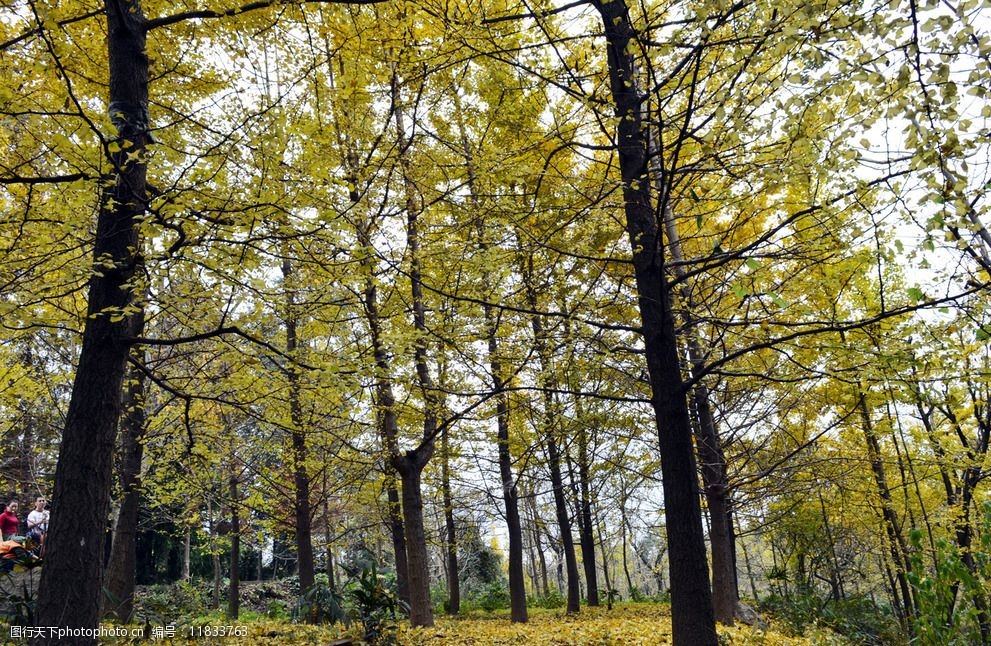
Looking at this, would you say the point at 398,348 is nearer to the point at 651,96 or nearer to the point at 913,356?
the point at 651,96

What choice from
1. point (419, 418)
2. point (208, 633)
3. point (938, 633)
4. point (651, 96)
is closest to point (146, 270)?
point (651, 96)

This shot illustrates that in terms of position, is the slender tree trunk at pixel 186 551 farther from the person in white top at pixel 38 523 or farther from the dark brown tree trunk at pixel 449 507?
the dark brown tree trunk at pixel 449 507

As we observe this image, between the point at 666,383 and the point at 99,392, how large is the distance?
3.97 m

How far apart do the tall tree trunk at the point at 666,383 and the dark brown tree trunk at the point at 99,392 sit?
11.2 feet

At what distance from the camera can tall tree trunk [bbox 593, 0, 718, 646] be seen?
401 cm

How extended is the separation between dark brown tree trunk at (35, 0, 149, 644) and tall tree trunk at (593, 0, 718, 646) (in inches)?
134

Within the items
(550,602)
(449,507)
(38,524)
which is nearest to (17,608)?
(38,524)

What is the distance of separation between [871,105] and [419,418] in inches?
251

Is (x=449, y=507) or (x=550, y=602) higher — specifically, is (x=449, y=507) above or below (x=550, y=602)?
above

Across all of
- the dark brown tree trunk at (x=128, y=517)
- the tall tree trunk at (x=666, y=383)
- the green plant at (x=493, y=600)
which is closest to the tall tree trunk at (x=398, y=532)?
the dark brown tree trunk at (x=128, y=517)

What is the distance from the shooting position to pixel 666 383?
4.38m

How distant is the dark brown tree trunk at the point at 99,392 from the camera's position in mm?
3488

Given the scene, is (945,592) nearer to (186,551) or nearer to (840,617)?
(840,617)

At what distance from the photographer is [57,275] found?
526 cm
